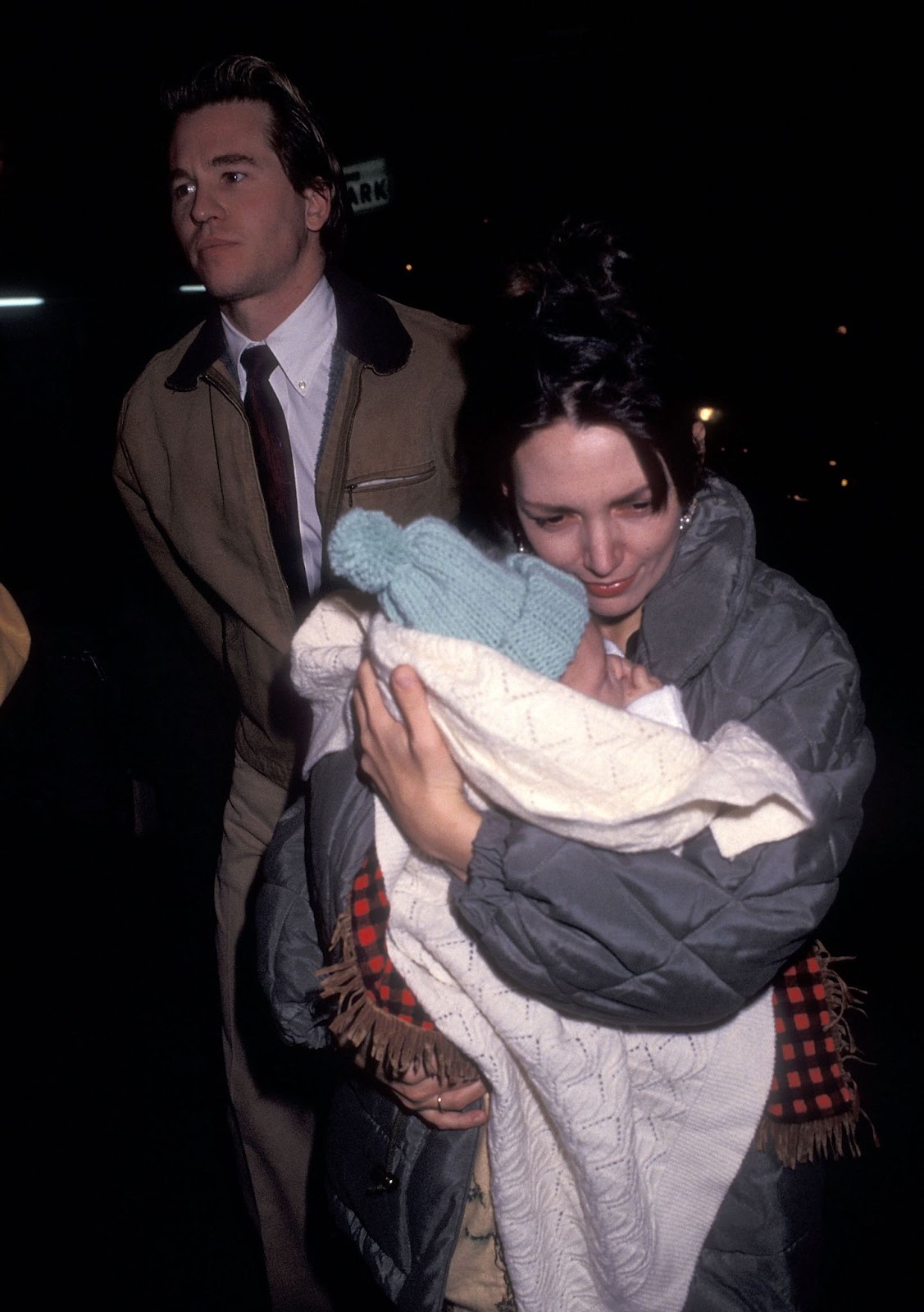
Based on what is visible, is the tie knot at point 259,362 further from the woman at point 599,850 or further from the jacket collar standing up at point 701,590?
the jacket collar standing up at point 701,590

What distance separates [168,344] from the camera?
189 inches

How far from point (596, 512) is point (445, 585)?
382 mm

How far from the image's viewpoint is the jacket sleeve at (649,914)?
3.37 ft

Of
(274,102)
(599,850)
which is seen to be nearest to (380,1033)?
(599,850)

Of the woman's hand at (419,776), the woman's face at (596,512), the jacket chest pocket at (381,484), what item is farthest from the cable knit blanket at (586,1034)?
the jacket chest pocket at (381,484)

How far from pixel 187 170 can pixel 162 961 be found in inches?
105

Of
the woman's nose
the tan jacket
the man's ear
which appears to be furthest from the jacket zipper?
the woman's nose

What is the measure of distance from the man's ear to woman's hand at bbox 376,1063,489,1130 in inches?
77.3

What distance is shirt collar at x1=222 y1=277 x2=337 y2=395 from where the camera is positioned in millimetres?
2150

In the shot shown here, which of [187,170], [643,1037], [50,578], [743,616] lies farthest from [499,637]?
[50,578]

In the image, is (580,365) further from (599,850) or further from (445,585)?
(599,850)

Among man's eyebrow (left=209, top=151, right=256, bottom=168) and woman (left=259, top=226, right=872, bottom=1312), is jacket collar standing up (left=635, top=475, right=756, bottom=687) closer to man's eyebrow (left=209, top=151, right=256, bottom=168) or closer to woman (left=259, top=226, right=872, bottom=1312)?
woman (left=259, top=226, right=872, bottom=1312)

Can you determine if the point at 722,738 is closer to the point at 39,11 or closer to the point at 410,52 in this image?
the point at 39,11

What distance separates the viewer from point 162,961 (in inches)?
Answer: 131
